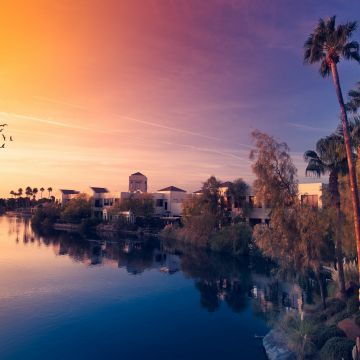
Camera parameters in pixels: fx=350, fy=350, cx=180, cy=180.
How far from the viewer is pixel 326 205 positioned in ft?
72.9

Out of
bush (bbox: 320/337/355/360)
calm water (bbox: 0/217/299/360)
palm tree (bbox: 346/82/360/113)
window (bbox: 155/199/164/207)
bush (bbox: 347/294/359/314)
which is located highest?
palm tree (bbox: 346/82/360/113)

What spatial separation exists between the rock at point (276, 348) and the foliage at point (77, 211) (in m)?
77.6

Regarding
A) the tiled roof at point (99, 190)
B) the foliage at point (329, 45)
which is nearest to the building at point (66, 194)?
the tiled roof at point (99, 190)

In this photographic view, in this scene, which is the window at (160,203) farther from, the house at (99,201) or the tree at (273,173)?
the tree at (273,173)

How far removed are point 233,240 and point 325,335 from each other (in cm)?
3377

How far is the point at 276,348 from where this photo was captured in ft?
54.1

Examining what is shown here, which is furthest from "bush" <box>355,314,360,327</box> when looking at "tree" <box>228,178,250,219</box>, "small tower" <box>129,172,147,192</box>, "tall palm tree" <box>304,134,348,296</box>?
"small tower" <box>129,172,147,192</box>

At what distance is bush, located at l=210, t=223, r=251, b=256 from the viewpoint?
4772 centimetres

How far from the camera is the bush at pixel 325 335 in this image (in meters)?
14.8

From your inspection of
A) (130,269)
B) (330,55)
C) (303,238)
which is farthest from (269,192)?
(130,269)

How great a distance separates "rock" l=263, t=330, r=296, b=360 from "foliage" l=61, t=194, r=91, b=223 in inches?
3055

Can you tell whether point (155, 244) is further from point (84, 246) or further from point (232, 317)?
point (232, 317)

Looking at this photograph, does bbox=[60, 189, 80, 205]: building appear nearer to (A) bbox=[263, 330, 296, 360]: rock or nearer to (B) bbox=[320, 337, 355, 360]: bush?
(A) bbox=[263, 330, 296, 360]: rock

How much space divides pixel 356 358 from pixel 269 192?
386 inches
